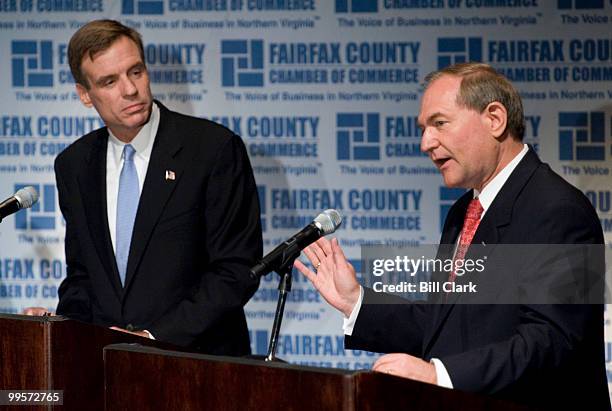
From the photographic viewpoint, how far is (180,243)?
404 cm

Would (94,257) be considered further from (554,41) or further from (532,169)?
(554,41)

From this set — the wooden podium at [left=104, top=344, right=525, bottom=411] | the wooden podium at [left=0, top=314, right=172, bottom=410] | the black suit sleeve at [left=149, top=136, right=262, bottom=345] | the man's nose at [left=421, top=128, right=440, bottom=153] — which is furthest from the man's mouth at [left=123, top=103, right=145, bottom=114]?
the wooden podium at [left=104, top=344, right=525, bottom=411]

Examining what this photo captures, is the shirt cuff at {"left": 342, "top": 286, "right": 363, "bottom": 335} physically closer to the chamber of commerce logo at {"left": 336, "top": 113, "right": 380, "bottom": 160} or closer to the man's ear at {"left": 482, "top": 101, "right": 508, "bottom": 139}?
the man's ear at {"left": 482, "top": 101, "right": 508, "bottom": 139}

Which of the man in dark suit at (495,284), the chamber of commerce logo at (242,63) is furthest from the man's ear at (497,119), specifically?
the chamber of commerce logo at (242,63)

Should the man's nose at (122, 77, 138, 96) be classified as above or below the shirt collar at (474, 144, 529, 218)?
above

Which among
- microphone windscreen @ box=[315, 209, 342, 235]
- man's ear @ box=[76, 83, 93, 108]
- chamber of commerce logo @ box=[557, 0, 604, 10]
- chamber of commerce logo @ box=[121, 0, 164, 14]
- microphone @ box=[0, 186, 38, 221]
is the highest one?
chamber of commerce logo @ box=[121, 0, 164, 14]

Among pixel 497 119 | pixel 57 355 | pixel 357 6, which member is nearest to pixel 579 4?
pixel 357 6

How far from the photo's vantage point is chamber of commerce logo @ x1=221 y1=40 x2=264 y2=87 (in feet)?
17.0

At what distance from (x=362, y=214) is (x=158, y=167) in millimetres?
1362

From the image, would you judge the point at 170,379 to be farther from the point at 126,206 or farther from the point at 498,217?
the point at 126,206

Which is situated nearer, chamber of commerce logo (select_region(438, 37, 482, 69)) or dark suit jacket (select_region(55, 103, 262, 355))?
dark suit jacket (select_region(55, 103, 262, 355))

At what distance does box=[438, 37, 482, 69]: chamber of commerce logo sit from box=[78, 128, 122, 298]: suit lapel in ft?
5.62

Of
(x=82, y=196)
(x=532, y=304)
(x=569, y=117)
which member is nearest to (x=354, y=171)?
(x=569, y=117)

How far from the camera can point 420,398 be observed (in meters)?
2.27
